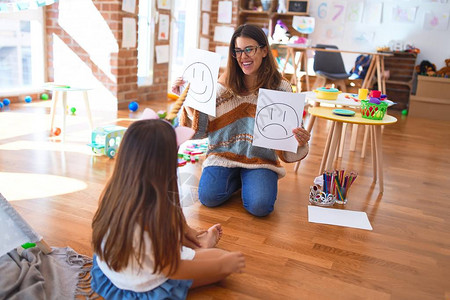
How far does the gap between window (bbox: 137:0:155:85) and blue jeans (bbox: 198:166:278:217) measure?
2854 mm

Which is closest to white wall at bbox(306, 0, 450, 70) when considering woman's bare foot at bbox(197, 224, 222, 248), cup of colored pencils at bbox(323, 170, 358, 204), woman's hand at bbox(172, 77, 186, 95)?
cup of colored pencils at bbox(323, 170, 358, 204)

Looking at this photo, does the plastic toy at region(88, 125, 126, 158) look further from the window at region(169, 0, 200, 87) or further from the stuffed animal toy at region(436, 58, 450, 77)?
the stuffed animal toy at region(436, 58, 450, 77)

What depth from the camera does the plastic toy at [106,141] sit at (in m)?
2.64

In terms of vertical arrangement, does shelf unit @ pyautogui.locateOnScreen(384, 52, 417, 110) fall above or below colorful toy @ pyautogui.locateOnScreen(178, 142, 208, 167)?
above

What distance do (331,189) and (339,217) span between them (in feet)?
0.63

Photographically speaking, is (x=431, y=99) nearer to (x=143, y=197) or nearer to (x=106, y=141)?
(x=106, y=141)

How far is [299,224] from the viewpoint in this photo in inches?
75.7

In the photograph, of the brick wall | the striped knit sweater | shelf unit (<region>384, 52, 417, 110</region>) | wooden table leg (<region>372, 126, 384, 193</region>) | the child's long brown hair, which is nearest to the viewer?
the child's long brown hair

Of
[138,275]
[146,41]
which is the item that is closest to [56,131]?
[146,41]

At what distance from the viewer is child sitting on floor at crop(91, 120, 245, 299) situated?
3.64 feet

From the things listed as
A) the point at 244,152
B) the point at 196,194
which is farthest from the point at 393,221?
the point at 196,194

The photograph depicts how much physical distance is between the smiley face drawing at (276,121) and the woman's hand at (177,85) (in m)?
0.36

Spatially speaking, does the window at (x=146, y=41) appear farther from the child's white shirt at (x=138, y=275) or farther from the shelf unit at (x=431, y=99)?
the child's white shirt at (x=138, y=275)

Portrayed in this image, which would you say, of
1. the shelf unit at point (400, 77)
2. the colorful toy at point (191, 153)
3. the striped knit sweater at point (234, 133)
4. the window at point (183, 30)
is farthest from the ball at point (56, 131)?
the shelf unit at point (400, 77)
